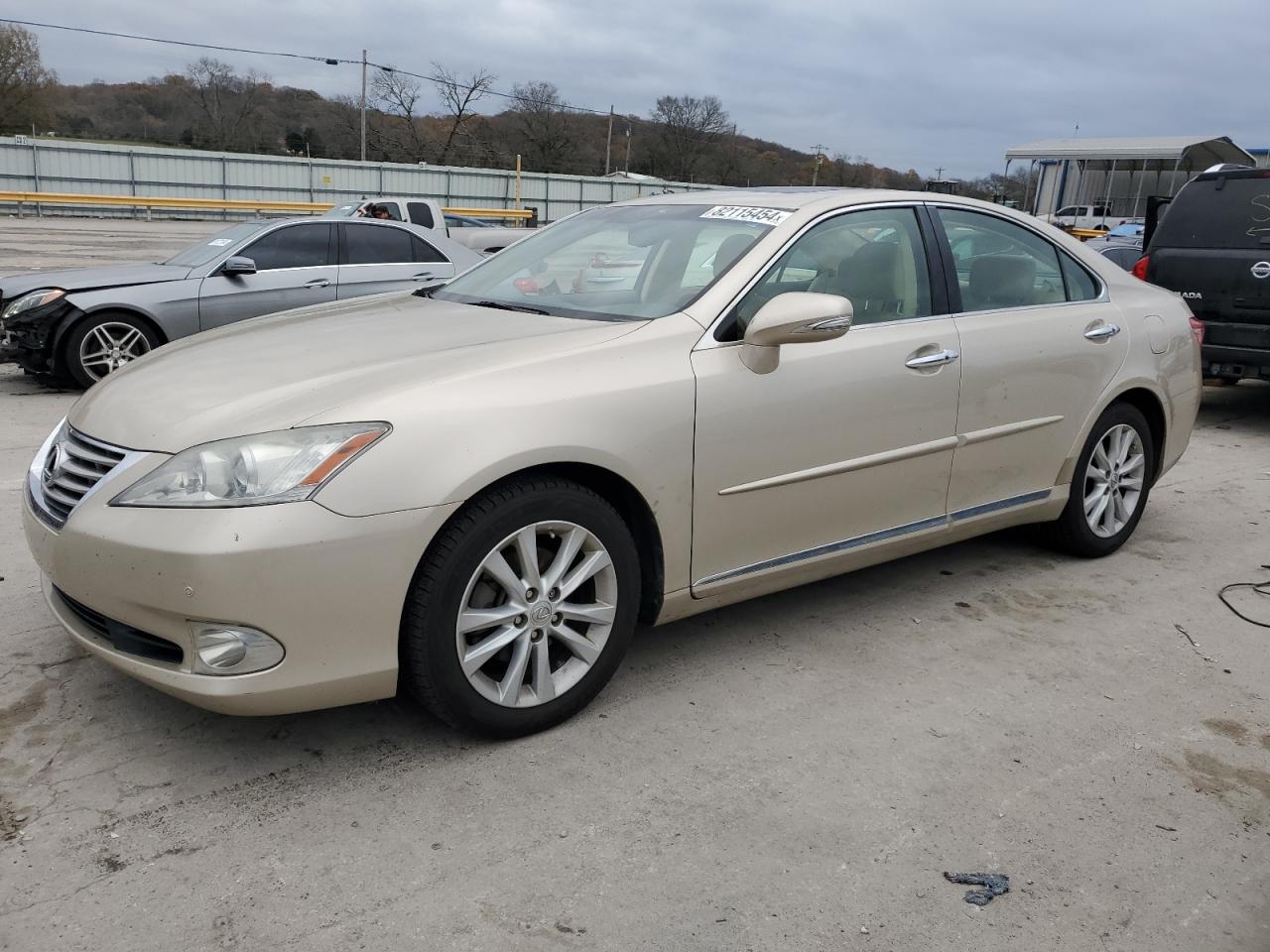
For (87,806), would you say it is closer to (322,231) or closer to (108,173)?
(322,231)

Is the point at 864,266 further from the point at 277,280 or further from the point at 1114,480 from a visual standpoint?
the point at 277,280

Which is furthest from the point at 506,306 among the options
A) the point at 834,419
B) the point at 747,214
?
the point at 834,419

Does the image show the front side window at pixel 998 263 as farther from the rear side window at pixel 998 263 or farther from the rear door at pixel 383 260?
the rear door at pixel 383 260

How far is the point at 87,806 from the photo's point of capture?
105 inches

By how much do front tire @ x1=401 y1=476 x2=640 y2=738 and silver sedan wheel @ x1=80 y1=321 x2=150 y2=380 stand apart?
6.49 m

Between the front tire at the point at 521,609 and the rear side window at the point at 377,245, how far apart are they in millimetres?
6763

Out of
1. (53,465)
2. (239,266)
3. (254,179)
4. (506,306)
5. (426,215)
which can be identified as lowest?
(53,465)

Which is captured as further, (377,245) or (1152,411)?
(377,245)

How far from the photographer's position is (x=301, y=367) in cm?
307

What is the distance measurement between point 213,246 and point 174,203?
31.0m

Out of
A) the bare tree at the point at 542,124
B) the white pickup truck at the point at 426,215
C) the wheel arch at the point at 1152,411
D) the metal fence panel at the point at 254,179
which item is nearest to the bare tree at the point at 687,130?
the bare tree at the point at 542,124

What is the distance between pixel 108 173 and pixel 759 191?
4255 centimetres

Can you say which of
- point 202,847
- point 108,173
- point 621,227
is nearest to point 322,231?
point 621,227

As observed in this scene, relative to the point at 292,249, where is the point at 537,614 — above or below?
below
